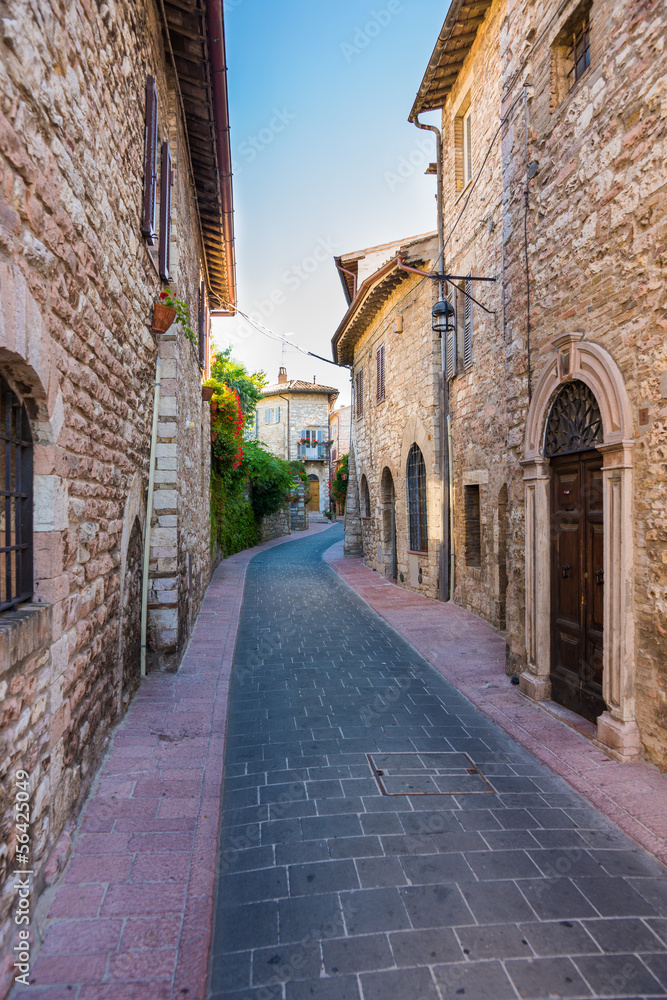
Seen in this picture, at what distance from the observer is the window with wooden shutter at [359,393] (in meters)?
18.5

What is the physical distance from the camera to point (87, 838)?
3311 millimetres

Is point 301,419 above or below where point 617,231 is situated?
above

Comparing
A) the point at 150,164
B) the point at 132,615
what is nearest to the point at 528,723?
the point at 132,615

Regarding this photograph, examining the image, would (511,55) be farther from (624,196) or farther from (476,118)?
(476,118)

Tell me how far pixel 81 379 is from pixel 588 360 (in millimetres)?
3746

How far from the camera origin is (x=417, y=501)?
13.2m

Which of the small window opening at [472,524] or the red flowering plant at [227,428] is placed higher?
the red flowering plant at [227,428]

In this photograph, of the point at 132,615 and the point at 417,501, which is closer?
the point at 132,615

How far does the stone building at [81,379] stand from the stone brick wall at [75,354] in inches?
0.6

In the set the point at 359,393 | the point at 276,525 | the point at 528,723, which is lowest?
the point at 528,723

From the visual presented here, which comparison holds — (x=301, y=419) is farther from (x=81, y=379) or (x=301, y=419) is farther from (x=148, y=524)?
(x=81, y=379)

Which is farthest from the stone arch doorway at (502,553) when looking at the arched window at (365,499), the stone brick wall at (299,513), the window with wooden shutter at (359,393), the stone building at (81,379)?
the stone brick wall at (299,513)

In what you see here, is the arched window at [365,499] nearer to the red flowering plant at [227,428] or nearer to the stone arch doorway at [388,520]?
the stone arch doorway at [388,520]

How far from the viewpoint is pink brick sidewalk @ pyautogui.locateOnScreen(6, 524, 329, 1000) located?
2.37 m
